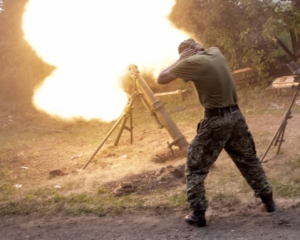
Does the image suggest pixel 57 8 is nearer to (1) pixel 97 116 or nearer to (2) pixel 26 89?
(1) pixel 97 116

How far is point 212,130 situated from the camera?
452 centimetres

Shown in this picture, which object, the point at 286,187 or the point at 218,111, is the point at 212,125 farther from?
the point at 286,187

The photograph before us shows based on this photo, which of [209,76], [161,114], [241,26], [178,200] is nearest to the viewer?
[209,76]

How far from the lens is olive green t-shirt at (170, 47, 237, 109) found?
176 inches

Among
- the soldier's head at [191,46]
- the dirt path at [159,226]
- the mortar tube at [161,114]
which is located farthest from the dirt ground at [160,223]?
the soldier's head at [191,46]

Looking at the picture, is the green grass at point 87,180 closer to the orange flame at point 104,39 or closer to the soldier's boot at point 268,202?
the soldier's boot at point 268,202

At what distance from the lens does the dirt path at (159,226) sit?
4324 millimetres

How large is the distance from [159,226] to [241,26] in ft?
25.9

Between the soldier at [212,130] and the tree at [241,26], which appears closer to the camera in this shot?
the soldier at [212,130]

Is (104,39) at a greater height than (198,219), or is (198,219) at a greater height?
(104,39)

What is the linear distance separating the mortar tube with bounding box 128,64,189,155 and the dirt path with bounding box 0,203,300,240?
7.45 ft

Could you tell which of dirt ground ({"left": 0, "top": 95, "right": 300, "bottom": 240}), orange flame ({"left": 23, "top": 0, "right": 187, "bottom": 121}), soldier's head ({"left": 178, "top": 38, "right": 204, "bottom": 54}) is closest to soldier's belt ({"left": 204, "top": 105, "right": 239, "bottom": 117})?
soldier's head ({"left": 178, "top": 38, "right": 204, "bottom": 54})

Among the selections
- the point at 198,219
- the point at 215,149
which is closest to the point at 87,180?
the point at 198,219

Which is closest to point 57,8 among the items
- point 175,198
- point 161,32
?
point 161,32
